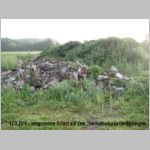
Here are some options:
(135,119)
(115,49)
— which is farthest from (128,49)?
(135,119)

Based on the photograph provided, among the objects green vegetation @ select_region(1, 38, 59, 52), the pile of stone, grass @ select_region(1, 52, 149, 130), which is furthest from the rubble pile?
green vegetation @ select_region(1, 38, 59, 52)

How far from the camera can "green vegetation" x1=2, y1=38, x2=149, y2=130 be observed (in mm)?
11648

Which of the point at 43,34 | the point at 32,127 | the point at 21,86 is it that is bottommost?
the point at 32,127

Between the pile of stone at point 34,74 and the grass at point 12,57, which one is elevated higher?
the grass at point 12,57

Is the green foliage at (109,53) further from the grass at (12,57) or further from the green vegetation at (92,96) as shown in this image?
the grass at (12,57)

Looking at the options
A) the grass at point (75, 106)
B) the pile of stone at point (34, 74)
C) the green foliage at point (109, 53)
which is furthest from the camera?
the pile of stone at point (34, 74)

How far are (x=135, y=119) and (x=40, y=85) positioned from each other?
5.91ft

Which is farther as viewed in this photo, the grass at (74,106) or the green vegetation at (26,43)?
the green vegetation at (26,43)

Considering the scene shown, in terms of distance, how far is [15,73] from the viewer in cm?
1195

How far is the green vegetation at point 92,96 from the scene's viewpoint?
11648mm

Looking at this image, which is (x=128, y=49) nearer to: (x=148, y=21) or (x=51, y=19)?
(x=148, y=21)

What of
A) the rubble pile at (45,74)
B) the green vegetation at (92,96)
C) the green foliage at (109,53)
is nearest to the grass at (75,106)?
the green vegetation at (92,96)

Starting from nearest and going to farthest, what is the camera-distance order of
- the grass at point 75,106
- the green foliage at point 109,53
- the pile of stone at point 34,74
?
the grass at point 75,106, the green foliage at point 109,53, the pile of stone at point 34,74

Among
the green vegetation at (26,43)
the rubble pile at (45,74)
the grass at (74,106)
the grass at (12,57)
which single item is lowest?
the grass at (74,106)
